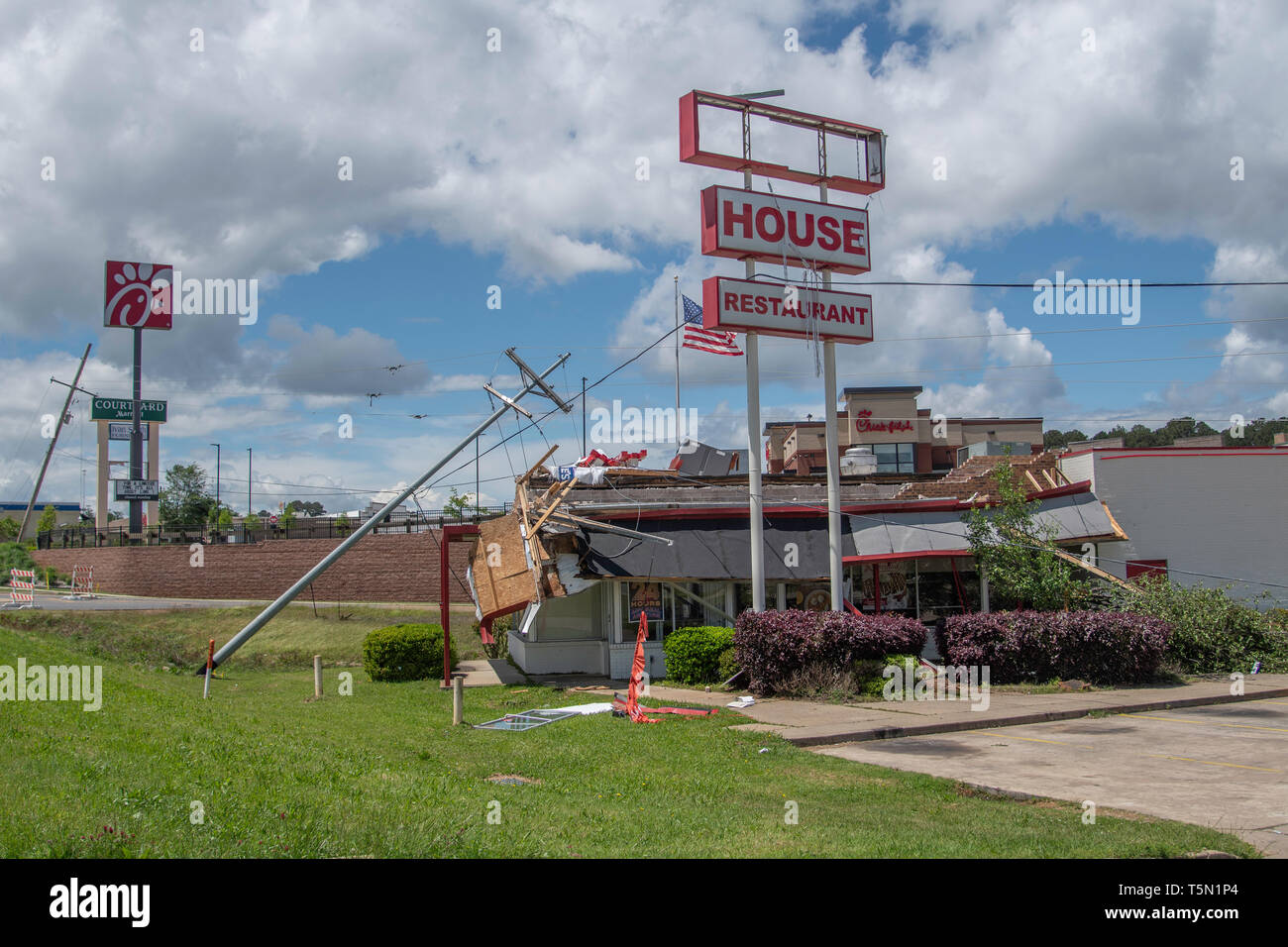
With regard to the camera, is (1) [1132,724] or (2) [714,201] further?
(2) [714,201]

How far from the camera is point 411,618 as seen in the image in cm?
3703

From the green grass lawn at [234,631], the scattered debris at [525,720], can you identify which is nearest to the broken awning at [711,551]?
the scattered debris at [525,720]

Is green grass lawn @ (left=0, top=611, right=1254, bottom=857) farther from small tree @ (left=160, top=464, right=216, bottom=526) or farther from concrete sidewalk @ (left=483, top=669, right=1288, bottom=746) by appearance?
small tree @ (left=160, top=464, right=216, bottom=526)

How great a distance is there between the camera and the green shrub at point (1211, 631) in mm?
20047

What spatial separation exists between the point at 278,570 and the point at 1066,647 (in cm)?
3831

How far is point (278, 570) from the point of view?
47.3 meters

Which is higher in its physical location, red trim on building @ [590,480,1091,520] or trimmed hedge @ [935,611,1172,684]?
red trim on building @ [590,480,1091,520]

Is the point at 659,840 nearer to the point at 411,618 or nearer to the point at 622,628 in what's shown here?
the point at 622,628

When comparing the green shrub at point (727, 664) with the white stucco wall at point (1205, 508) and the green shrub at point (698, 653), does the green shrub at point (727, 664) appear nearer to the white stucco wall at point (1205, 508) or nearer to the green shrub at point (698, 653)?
the green shrub at point (698, 653)

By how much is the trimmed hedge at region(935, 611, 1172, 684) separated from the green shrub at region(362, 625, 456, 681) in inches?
445

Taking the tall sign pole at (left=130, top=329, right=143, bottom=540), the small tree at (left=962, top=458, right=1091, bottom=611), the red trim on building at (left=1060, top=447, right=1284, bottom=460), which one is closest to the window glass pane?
the small tree at (left=962, top=458, right=1091, bottom=611)

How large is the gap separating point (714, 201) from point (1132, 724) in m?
11.5

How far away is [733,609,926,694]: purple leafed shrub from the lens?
58.8ft
